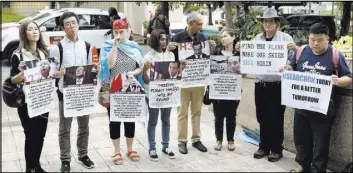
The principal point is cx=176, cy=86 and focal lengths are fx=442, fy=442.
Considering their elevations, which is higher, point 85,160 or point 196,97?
point 196,97

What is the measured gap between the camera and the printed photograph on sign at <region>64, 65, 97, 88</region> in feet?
15.6

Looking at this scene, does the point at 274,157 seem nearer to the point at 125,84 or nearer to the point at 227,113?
the point at 227,113

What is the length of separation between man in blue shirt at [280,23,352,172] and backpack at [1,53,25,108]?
2886mm

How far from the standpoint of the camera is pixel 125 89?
514cm

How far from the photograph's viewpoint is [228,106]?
5.76m

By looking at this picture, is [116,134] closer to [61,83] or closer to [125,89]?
[125,89]

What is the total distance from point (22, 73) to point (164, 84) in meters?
1.69

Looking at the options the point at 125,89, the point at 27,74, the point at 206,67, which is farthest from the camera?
the point at 206,67

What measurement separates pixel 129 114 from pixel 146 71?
0.55 m

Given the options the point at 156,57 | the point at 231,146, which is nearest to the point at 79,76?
the point at 156,57

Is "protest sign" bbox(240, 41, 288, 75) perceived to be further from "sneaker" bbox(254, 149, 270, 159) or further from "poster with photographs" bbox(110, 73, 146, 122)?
"poster with photographs" bbox(110, 73, 146, 122)

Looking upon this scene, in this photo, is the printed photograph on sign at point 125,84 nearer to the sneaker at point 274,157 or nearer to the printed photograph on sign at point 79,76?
the printed photograph on sign at point 79,76

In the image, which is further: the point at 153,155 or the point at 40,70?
the point at 153,155

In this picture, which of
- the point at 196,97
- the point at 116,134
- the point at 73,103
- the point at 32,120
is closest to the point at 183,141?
the point at 196,97
